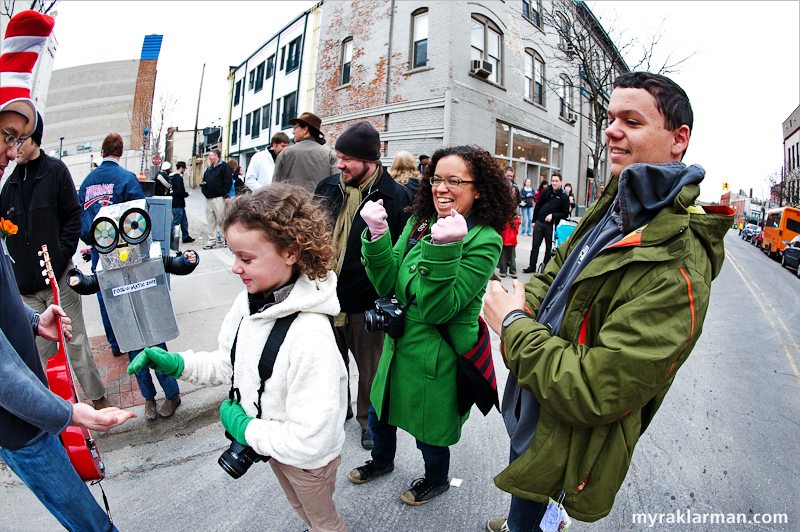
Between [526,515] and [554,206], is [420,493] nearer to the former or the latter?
[526,515]

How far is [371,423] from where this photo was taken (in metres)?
2.52

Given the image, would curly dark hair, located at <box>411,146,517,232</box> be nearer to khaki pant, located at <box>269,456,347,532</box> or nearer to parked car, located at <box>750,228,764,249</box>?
khaki pant, located at <box>269,456,347,532</box>

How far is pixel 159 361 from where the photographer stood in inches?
63.5

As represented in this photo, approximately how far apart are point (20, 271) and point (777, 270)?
62.2 feet

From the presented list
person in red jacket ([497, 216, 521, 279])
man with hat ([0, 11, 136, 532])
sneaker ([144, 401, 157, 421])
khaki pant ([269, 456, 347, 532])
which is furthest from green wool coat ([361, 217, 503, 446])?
person in red jacket ([497, 216, 521, 279])

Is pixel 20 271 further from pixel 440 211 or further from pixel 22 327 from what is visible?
pixel 440 211

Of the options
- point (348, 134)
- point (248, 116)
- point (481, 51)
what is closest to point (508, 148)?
point (481, 51)

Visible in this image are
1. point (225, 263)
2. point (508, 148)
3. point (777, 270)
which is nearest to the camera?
point (225, 263)

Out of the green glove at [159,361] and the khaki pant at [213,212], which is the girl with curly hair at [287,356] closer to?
the green glove at [159,361]

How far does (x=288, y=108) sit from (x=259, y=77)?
19.2ft

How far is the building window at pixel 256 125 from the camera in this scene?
83.3 feet

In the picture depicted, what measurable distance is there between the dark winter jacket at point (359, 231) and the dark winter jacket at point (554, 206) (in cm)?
592

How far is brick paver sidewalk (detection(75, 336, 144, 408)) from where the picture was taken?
343 cm

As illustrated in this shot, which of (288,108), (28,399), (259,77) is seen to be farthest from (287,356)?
(259,77)
